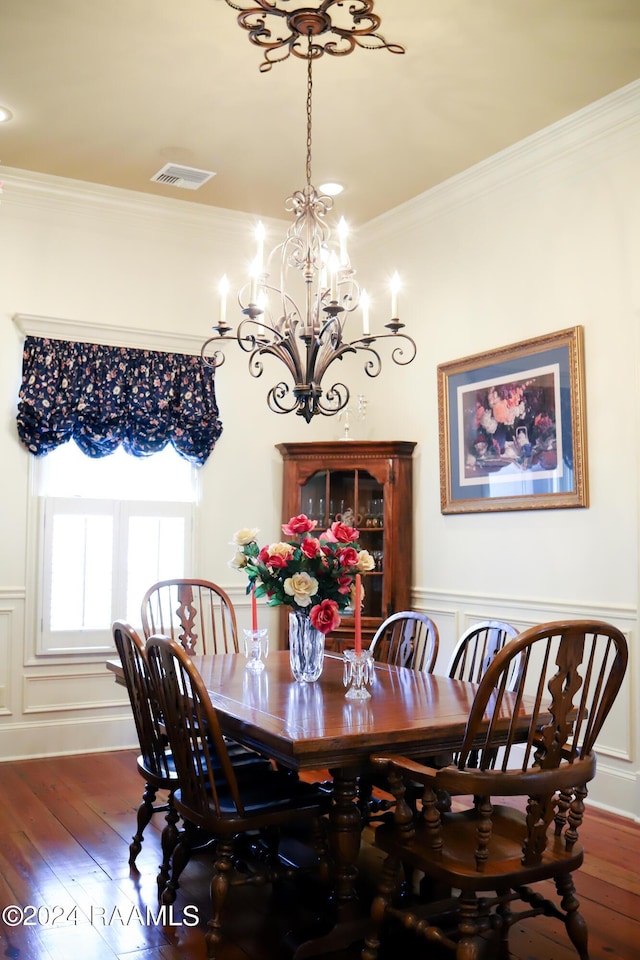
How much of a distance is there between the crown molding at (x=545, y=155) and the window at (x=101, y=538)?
7.02 ft

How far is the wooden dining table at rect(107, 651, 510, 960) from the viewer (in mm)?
2301

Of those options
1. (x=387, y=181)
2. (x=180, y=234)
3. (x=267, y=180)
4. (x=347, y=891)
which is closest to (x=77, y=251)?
(x=180, y=234)

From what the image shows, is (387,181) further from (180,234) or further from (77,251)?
(77,251)

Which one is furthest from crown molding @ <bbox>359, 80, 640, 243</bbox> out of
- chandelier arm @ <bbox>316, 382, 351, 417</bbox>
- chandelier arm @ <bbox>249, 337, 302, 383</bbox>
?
chandelier arm @ <bbox>249, 337, 302, 383</bbox>

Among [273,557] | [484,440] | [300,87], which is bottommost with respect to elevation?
[273,557]

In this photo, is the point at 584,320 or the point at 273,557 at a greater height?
the point at 584,320

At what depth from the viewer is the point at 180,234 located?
5402mm

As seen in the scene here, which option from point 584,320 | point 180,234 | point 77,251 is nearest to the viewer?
point 584,320

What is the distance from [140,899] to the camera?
2.86m

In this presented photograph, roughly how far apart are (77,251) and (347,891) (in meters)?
3.90

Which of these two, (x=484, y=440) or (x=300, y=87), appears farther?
(x=484, y=440)

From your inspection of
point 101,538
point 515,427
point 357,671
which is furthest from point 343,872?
point 101,538

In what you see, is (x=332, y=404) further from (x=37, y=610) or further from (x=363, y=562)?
(x=363, y=562)

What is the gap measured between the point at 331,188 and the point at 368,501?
1845mm
